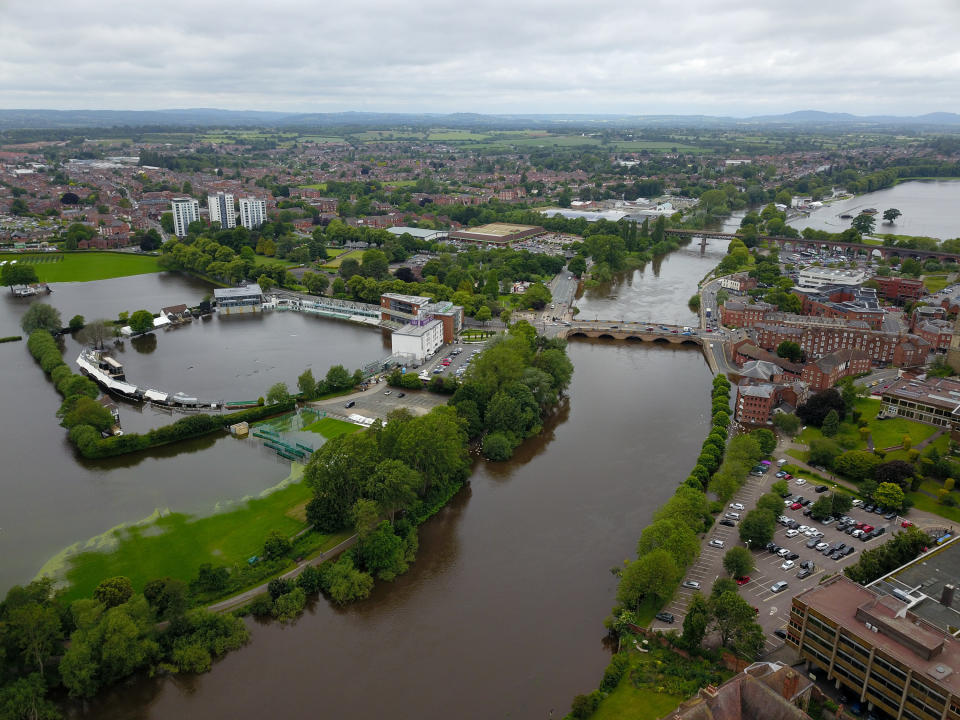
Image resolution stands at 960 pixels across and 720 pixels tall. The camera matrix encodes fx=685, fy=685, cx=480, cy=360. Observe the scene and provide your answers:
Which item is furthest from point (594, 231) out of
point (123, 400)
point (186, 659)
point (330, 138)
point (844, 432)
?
point (330, 138)

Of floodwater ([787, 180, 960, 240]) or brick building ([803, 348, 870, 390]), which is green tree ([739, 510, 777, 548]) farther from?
floodwater ([787, 180, 960, 240])

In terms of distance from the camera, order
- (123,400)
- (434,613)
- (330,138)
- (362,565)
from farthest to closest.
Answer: (330,138) → (123,400) → (362,565) → (434,613)

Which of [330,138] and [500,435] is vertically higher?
[330,138]

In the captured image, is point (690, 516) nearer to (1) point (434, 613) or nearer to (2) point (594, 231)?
(1) point (434, 613)

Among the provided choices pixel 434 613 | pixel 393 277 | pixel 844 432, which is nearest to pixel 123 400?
pixel 434 613

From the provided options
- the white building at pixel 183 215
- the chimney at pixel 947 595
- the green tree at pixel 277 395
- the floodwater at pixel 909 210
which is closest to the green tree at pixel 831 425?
the chimney at pixel 947 595

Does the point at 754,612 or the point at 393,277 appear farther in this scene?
the point at 393,277

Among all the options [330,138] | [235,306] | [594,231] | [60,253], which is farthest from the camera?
[330,138]

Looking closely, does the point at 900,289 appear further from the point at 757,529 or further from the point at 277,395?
the point at 277,395

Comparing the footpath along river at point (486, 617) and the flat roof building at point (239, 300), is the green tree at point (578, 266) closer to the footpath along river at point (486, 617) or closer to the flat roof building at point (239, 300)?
the flat roof building at point (239, 300)

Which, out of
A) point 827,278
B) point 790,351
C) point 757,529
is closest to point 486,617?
point 757,529
